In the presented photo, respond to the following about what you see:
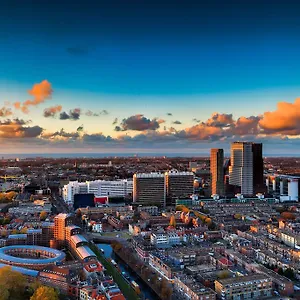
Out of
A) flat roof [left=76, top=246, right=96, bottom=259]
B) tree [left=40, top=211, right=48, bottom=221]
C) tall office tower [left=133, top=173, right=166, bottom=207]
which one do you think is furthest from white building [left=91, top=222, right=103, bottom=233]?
tall office tower [left=133, top=173, right=166, bottom=207]

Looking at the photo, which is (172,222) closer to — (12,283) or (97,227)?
(97,227)

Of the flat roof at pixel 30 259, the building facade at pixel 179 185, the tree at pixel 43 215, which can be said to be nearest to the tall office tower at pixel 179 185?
the building facade at pixel 179 185

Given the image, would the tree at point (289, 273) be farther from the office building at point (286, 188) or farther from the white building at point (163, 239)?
the office building at point (286, 188)

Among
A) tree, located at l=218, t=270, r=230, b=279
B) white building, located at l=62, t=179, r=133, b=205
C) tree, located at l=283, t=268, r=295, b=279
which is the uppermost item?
white building, located at l=62, t=179, r=133, b=205

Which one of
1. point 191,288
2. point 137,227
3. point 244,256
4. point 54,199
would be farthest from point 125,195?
point 191,288

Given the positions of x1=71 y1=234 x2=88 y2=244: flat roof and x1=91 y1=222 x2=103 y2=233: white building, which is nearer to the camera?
x1=71 y1=234 x2=88 y2=244: flat roof

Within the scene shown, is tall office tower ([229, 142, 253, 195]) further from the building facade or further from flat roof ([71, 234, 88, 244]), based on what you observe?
flat roof ([71, 234, 88, 244])

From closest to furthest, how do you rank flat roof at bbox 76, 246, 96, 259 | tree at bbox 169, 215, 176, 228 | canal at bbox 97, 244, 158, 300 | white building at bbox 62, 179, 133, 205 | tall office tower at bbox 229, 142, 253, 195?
1. canal at bbox 97, 244, 158, 300
2. flat roof at bbox 76, 246, 96, 259
3. tree at bbox 169, 215, 176, 228
4. white building at bbox 62, 179, 133, 205
5. tall office tower at bbox 229, 142, 253, 195

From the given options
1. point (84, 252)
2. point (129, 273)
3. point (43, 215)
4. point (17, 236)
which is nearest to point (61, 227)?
point (17, 236)
